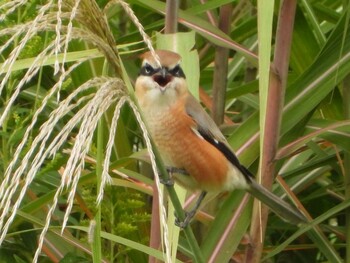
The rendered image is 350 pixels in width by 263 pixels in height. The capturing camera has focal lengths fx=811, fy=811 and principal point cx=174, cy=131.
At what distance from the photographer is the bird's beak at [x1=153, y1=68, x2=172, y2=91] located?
6.42 feet

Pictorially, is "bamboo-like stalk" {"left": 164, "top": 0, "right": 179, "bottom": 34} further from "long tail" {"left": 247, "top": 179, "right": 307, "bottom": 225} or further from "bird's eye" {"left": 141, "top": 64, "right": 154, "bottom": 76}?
"long tail" {"left": 247, "top": 179, "right": 307, "bottom": 225}

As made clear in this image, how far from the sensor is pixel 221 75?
2613 mm

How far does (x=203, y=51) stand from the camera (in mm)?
2861

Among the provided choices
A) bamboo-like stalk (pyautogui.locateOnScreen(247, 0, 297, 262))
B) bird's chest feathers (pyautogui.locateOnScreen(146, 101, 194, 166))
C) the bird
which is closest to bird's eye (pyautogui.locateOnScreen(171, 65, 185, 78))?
the bird

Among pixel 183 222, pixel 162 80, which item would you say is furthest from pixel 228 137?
pixel 183 222

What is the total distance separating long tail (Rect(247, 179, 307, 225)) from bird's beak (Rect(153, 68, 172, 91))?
36 cm

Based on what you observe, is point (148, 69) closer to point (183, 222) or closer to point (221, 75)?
point (183, 222)

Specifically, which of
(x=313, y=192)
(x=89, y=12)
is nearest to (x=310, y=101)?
(x=313, y=192)

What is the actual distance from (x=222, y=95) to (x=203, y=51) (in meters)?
0.31

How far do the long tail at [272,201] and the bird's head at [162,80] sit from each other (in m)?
0.32

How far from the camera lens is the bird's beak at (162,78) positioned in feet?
6.42

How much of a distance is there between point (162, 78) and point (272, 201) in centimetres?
A: 45

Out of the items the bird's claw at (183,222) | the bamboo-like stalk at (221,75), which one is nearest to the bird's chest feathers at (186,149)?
the bird's claw at (183,222)

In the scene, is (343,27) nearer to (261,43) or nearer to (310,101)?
→ (310,101)
